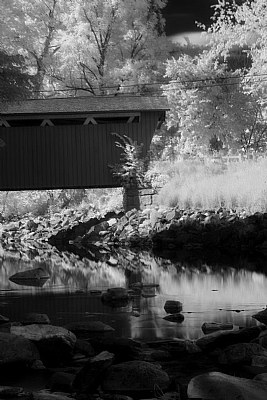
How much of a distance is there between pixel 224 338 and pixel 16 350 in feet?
5.64

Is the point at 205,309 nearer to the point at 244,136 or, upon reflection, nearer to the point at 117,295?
the point at 117,295

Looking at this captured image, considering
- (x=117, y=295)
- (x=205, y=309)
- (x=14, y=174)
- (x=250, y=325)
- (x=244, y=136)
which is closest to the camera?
(x=250, y=325)

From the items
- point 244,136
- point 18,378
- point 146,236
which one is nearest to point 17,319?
point 18,378

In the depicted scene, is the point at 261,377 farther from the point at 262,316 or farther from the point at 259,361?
the point at 262,316

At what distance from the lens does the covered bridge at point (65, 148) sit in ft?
66.5

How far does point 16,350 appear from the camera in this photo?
17.5 ft

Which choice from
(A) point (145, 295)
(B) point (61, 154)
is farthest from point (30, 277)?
(B) point (61, 154)

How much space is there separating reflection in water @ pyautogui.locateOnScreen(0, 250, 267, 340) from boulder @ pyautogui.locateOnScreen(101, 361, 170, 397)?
1.31 meters

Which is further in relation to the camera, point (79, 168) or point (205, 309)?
point (79, 168)

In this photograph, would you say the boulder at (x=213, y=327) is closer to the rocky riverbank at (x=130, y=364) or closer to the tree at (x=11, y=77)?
the rocky riverbank at (x=130, y=364)

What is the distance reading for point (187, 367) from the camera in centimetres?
522

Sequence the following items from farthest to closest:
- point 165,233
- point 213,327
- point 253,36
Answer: point 253,36 → point 165,233 → point 213,327

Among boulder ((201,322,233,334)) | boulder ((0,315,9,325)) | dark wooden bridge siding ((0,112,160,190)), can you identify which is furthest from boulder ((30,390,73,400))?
dark wooden bridge siding ((0,112,160,190))

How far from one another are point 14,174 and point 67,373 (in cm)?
1571
